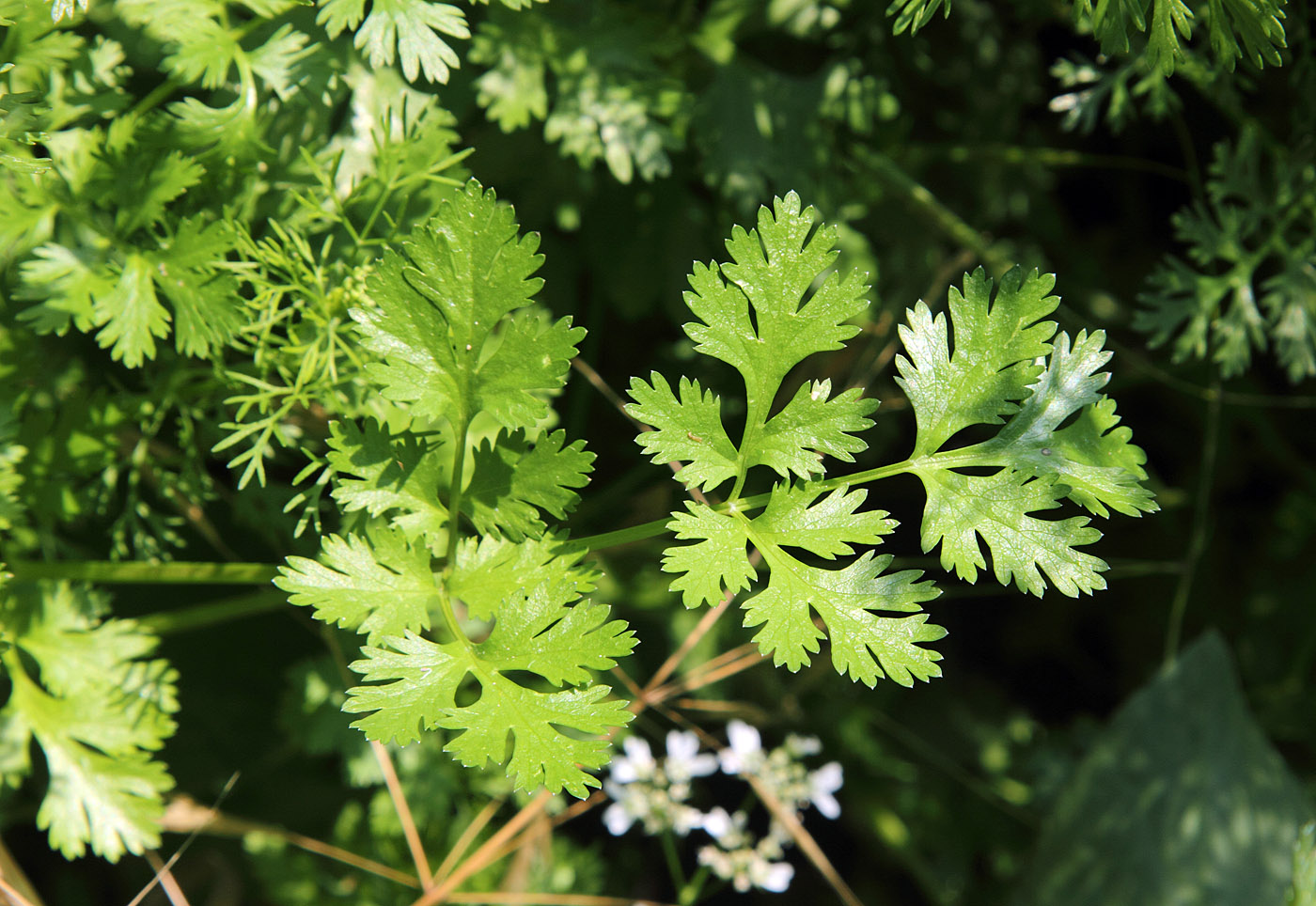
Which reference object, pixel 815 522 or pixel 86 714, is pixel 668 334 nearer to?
pixel 815 522

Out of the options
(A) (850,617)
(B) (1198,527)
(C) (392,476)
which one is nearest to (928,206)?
(B) (1198,527)

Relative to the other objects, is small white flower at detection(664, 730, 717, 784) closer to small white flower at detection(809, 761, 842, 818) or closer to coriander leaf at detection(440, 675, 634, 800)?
small white flower at detection(809, 761, 842, 818)

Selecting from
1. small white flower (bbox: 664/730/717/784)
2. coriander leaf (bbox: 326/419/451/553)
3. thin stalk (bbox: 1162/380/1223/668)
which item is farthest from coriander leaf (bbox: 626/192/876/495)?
thin stalk (bbox: 1162/380/1223/668)

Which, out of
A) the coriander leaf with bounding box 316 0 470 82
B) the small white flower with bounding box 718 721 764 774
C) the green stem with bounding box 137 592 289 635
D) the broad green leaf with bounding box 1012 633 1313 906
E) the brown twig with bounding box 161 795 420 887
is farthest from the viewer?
the broad green leaf with bounding box 1012 633 1313 906

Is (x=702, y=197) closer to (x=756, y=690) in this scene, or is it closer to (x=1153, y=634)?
(x=756, y=690)

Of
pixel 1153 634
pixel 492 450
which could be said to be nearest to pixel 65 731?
pixel 492 450

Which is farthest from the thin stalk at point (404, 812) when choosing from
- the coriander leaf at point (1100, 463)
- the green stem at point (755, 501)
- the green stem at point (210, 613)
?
the coriander leaf at point (1100, 463)
